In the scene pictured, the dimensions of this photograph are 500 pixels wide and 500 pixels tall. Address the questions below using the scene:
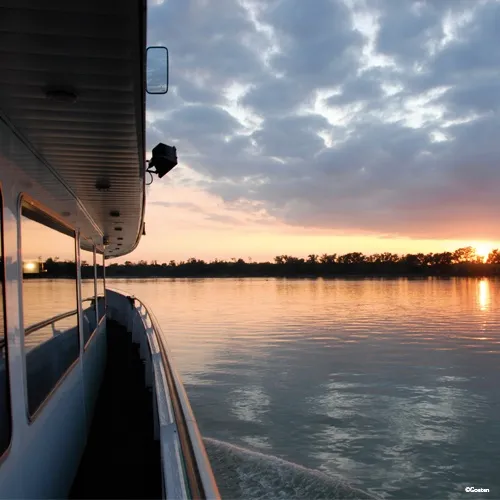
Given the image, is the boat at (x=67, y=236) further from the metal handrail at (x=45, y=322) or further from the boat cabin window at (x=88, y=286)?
the boat cabin window at (x=88, y=286)

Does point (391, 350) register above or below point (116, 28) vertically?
below

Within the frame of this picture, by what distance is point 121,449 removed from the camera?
5484 millimetres

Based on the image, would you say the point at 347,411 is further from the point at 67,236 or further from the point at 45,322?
the point at 45,322

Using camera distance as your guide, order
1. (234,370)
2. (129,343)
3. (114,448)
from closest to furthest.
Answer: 1. (114,448)
2. (129,343)
3. (234,370)

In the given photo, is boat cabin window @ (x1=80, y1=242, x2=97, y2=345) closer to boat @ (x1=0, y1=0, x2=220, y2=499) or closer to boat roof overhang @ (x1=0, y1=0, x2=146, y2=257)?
boat @ (x1=0, y1=0, x2=220, y2=499)

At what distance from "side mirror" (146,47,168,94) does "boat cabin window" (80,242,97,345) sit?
468 cm

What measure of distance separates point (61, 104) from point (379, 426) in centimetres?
942

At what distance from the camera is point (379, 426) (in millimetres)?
10578

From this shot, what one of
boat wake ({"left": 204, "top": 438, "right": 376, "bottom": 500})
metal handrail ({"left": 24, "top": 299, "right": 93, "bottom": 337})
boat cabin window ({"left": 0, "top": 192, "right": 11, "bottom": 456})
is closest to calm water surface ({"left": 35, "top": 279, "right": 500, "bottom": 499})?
boat wake ({"left": 204, "top": 438, "right": 376, "bottom": 500})

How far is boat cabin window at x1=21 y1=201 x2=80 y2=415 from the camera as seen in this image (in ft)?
11.1

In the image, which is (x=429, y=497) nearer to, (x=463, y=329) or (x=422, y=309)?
(x=463, y=329)

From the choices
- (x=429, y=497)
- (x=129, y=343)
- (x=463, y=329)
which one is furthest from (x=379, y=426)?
(x=463, y=329)

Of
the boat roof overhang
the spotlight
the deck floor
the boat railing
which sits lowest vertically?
the deck floor

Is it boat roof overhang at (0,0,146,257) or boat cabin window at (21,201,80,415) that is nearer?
boat roof overhang at (0,0,146,257)
